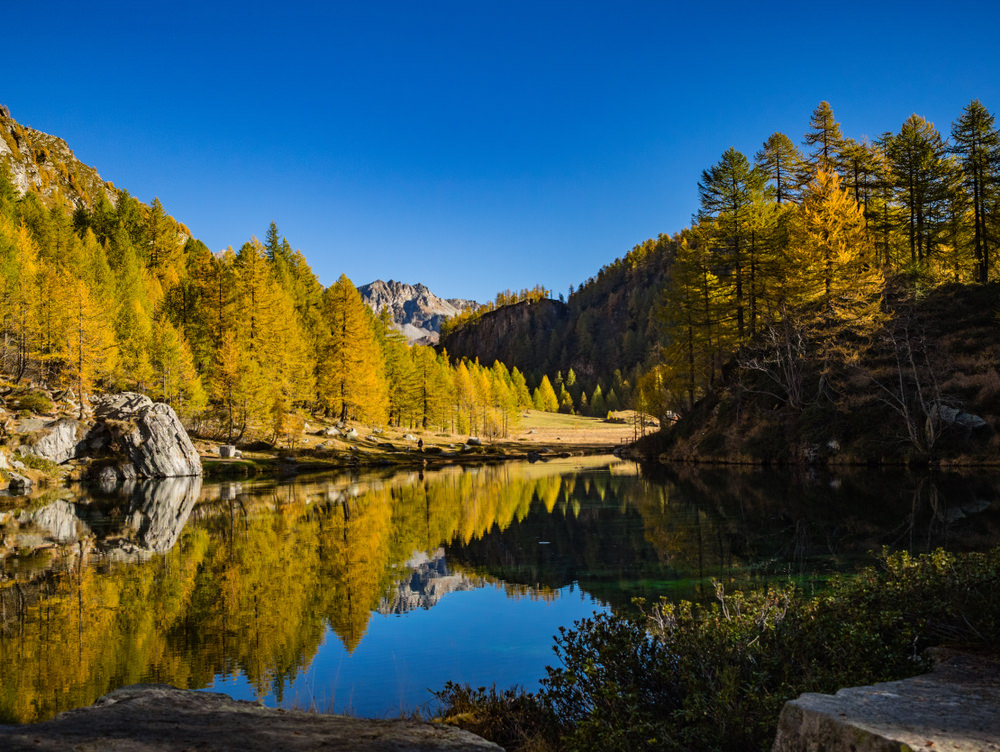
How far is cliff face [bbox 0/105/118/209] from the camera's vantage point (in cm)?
11381

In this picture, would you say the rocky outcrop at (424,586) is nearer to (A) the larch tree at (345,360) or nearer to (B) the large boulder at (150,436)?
(B) the large boulder at (150,436)

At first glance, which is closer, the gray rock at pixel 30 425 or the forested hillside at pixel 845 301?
the forested hillside at pixel 845 301

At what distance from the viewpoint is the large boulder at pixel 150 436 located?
1515 inches

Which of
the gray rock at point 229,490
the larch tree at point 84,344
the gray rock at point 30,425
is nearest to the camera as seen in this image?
the gray rock at point 229,490

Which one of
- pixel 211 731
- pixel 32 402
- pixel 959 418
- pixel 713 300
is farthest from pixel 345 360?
pixel 211 731

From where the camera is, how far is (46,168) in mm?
127500

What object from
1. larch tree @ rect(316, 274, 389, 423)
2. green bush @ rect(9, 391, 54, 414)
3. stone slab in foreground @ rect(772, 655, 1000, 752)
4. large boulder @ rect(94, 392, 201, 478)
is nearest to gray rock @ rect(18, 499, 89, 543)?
large boulder @ rect(94, 392, 201, 478)

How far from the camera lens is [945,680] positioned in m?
4.64

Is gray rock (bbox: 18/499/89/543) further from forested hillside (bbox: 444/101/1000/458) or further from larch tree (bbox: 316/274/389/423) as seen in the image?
forested hillside (bbox: 444/101/1000/458)

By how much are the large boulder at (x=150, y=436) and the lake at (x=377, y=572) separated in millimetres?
11340

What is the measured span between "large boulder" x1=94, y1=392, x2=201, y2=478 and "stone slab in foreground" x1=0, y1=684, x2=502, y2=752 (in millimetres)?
37696

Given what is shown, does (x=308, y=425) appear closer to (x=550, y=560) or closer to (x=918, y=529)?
(x=550, y=560)

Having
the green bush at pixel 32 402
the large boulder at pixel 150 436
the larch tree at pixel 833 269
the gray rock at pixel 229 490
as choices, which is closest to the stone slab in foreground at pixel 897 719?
the gray rock at pixel 229 490

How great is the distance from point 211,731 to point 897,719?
A: 467cm
